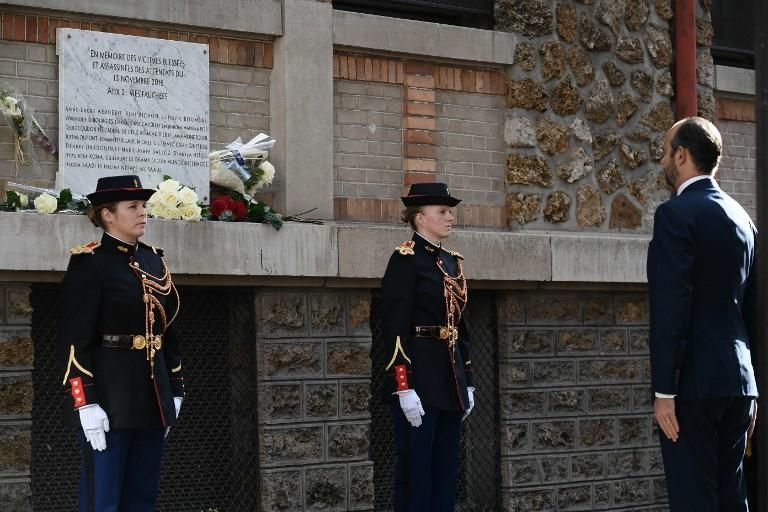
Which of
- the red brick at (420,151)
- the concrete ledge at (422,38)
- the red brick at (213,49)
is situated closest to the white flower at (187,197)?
the red brick at (213,49)


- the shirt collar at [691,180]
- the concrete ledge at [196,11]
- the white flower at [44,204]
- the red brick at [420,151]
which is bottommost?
the shirt collar at [691,180]

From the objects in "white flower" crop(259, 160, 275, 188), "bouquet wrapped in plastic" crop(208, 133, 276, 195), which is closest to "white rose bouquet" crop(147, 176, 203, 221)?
"bouquet wrapped in plastic" crop(208, 133, 276, 195)

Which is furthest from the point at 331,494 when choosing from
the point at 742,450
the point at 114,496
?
the point at 742,450

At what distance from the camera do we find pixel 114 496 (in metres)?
6.25

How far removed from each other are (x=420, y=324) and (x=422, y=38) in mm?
2122

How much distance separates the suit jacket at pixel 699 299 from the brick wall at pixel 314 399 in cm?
305

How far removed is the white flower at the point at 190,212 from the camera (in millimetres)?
7629

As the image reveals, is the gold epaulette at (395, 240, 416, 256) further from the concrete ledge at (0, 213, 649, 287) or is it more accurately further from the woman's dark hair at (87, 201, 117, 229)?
the woman's dark hair at (87, 201, 117, 229)

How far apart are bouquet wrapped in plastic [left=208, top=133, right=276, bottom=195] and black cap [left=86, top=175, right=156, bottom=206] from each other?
1494 mm

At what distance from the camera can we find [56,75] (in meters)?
7.56

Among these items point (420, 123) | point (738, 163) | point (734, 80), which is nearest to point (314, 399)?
point (420, 123)

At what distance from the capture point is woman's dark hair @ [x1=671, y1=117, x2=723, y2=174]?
5672 mm

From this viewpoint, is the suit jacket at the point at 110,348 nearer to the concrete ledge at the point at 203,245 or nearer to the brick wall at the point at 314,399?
the concrete ledge at the point at 203,245

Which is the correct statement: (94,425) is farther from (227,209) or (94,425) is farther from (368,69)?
(368,69)
